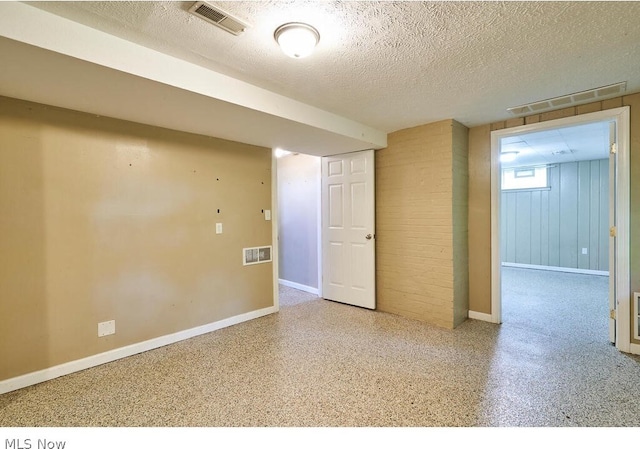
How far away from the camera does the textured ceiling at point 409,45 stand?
1536mm

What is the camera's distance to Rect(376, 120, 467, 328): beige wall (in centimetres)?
329

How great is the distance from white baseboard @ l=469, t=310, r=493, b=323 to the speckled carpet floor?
0.43 ft

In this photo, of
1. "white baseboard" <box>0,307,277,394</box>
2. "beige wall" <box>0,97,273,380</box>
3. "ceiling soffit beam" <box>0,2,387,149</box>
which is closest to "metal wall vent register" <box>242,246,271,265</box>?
"beige wall" <box>0,97,273,380</box>

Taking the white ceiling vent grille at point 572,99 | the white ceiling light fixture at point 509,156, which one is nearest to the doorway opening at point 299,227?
the white ceiling vent grille at point 572,99

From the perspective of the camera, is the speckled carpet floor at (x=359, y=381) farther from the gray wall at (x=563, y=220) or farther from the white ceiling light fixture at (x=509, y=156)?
the gray wall at (x=563, y=220)

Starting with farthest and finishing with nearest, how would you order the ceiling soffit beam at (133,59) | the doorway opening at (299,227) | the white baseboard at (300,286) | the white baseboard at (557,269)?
the white baseboard at (557,269), the white baseboard at (300,286), the doorway opening at (299,227), the ceiling soffit beam at (133,59)

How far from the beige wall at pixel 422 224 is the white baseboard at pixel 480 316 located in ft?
0.40

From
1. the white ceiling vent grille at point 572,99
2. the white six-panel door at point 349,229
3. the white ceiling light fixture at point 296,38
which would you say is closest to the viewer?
the white ceiling light fixture at point 296,38

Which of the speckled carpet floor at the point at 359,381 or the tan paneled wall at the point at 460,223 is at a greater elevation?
the tan paneled wall at the point at 460,223

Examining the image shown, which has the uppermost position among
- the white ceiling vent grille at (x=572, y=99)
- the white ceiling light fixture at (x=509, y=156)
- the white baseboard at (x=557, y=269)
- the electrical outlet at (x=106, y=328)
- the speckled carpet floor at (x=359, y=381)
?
the white ceiling light fixture at (x=509, y=156)

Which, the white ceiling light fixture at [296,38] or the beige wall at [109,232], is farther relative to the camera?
the beige wall at [109,232]

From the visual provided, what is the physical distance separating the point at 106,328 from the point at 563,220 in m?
7.84

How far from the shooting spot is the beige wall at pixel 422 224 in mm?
3289

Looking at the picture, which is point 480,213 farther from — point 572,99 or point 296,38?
point 296,38
